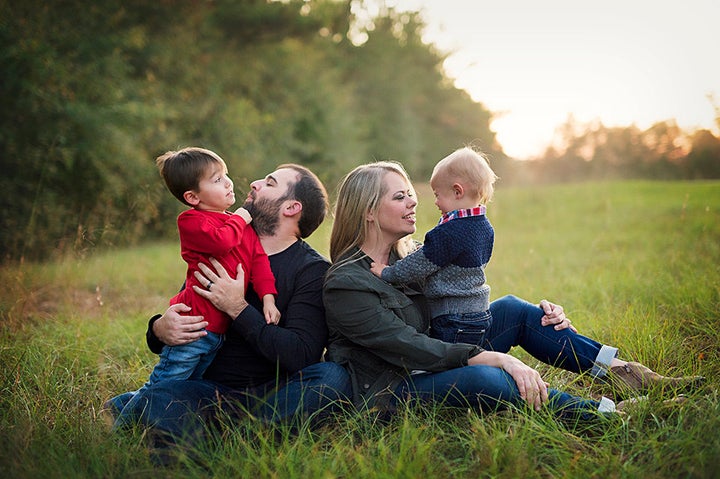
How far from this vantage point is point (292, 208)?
2.73m

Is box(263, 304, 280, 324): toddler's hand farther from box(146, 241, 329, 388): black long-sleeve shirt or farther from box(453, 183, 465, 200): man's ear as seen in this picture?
box(453, 183, 465, 200): man's ear

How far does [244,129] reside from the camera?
1378 centimetres

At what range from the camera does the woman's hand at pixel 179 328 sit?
2.47 metres

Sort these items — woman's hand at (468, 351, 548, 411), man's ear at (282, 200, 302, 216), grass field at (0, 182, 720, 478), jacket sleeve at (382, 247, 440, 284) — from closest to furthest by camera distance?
grass field at (0, 182, 720, 478), woman's hand at (468, 351, 548, 411), jacket sleeve at (382, 247, 440, 284), man's ear at (282, 200, 302, 216)

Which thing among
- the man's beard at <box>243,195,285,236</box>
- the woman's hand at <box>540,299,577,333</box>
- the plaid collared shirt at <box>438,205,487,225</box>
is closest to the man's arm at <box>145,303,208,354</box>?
the man's beard at <box>243,195,285,236</box>

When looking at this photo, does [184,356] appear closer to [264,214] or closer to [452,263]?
[264,214]

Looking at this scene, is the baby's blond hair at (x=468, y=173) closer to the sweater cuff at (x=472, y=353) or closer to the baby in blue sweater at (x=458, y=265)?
the baby in blue sweater at (x=458, y=265)

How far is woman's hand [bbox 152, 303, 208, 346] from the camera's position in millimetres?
2469

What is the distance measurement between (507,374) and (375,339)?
1.90 feet

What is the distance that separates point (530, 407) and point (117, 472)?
1.64 metres

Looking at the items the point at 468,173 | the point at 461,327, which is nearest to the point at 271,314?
the point at 461,327

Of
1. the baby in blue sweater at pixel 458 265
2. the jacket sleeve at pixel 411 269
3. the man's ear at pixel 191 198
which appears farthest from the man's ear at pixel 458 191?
Result: the man's ear at pixel 191 198

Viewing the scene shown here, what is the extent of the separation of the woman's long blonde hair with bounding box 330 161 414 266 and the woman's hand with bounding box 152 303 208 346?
69 centimetres

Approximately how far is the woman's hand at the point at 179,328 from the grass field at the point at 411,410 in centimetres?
41
